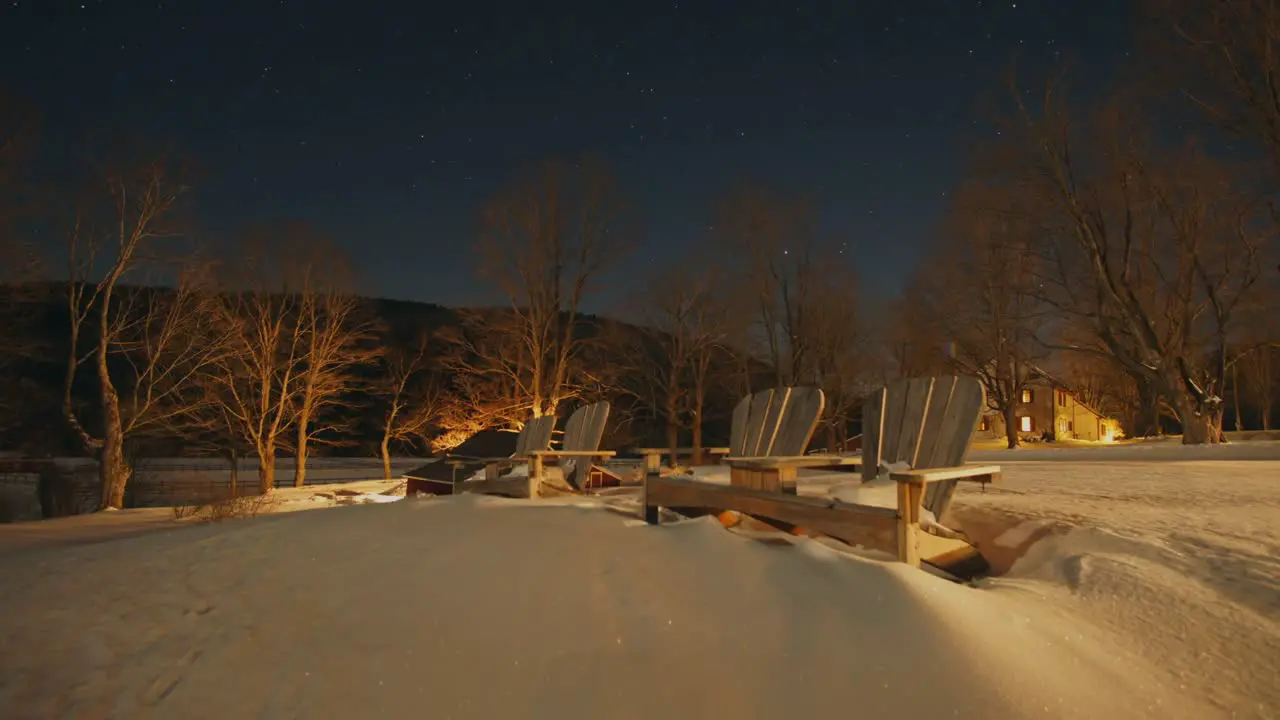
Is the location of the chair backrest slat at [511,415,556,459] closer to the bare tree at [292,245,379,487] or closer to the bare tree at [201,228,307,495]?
the bare tree at [201,228,307,495]

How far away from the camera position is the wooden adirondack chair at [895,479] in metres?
2.75

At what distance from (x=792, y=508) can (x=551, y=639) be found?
1488 millimetres

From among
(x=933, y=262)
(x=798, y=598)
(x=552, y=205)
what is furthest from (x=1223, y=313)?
(x=798, y=598)

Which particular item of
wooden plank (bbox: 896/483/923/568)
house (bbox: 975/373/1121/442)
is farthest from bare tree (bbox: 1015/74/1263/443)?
house (bbox: 975/373/1121/442)

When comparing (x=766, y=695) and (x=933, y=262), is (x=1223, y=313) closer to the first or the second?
(x=933, y=262)

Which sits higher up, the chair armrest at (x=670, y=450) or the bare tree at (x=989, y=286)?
the bare tree at (x=989, y=286)

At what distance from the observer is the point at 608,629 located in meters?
2.13

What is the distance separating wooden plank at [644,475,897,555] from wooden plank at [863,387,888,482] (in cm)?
166

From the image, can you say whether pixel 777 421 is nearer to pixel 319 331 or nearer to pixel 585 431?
pixel 585 431

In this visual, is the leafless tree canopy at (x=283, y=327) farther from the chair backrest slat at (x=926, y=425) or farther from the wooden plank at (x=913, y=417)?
the wooden plank at (x=913, y=417)

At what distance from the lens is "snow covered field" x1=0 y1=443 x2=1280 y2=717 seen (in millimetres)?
1842

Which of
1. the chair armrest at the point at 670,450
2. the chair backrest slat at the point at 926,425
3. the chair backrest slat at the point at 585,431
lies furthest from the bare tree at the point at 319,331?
the chair backrest slat at the point at 926,425

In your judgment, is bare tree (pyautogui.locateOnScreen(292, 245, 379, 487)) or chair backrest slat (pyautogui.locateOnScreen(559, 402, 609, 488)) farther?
bare tree (pyautogui.locateOnScreen(292, 245, 379, 487))

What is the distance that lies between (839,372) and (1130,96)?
32.3 feet
